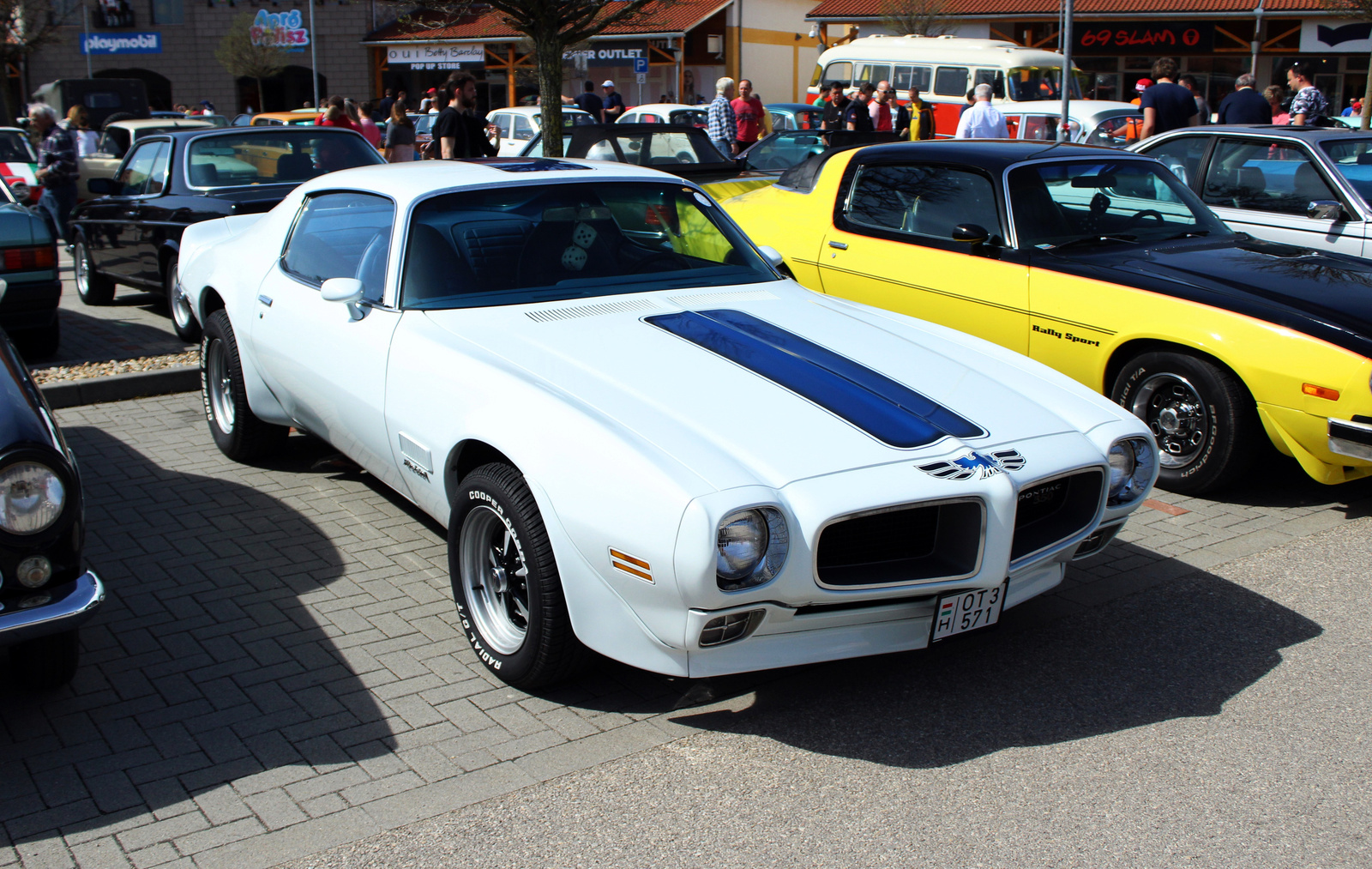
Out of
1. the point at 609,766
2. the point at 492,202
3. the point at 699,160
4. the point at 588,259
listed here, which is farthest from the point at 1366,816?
the point at 699,160

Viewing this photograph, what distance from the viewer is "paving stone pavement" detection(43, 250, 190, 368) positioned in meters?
8.05

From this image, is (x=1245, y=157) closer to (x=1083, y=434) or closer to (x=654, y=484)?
(x=1083, y=434)

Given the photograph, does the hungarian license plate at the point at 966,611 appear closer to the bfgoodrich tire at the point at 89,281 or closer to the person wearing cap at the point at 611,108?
the bfgoodrich tire at the point at 89,281

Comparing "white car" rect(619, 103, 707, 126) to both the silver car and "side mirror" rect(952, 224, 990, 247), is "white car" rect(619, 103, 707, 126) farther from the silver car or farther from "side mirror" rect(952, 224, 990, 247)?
"side mirror" rect(952, 224, 990, 247)

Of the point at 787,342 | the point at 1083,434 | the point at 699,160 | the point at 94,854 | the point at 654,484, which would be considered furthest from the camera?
the point at 699,160

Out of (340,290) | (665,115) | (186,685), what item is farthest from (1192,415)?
(665,115)

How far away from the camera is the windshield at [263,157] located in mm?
8711

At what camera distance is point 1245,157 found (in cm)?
771

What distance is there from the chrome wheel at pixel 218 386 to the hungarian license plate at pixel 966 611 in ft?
12.9

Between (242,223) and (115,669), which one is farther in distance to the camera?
(242,223)

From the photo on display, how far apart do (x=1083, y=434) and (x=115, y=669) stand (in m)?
3.20

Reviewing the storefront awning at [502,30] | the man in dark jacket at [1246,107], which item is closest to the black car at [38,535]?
the man in dark jacket at [1246,107]

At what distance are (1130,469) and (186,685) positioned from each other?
123 inches

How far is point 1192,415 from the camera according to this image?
5.48 m
